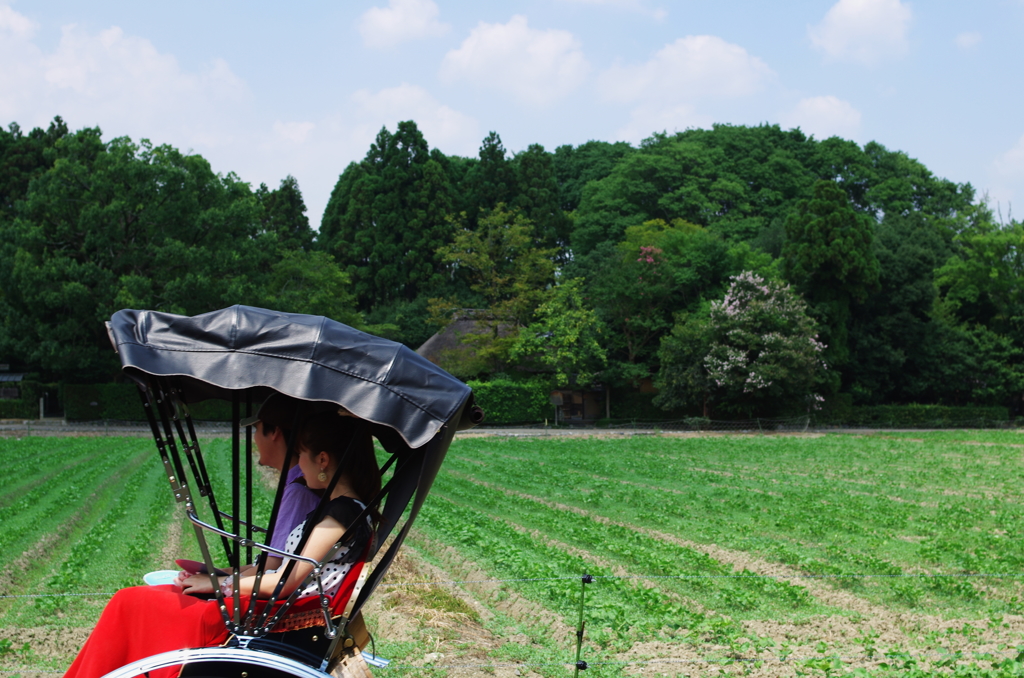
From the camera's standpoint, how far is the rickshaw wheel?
2947mm

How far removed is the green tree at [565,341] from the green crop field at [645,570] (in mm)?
21040

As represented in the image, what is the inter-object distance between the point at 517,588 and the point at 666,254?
37718 mm

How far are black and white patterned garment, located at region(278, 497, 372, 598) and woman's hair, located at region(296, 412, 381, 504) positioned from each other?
0.14 metres

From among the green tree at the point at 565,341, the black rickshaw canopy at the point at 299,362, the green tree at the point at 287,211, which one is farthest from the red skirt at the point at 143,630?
the green tree at the point at 287,211

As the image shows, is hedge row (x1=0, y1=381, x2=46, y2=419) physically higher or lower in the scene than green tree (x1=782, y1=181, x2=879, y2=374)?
lower

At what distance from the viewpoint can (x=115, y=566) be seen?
8.97 meters

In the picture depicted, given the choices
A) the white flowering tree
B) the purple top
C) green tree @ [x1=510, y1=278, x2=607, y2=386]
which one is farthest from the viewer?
green tree @ [x1=510, y1=278, x2=607, y2=386]

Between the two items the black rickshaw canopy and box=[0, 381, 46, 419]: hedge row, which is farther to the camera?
box=[0, 381, 46, 419]: hedge row

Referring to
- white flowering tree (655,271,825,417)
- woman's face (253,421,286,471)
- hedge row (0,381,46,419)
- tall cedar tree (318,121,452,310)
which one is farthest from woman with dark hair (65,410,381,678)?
tall cedar tree (318,121,452,310)

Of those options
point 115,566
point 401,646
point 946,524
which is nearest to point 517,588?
point 401,646

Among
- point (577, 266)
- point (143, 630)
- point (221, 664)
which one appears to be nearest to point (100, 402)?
point (577, 266)

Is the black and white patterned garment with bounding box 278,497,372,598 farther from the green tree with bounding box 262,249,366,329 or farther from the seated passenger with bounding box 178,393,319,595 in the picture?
the green tree with bounding box 262,249,366,329

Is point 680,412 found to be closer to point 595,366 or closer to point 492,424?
point 595,366

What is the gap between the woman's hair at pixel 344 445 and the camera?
357cm
